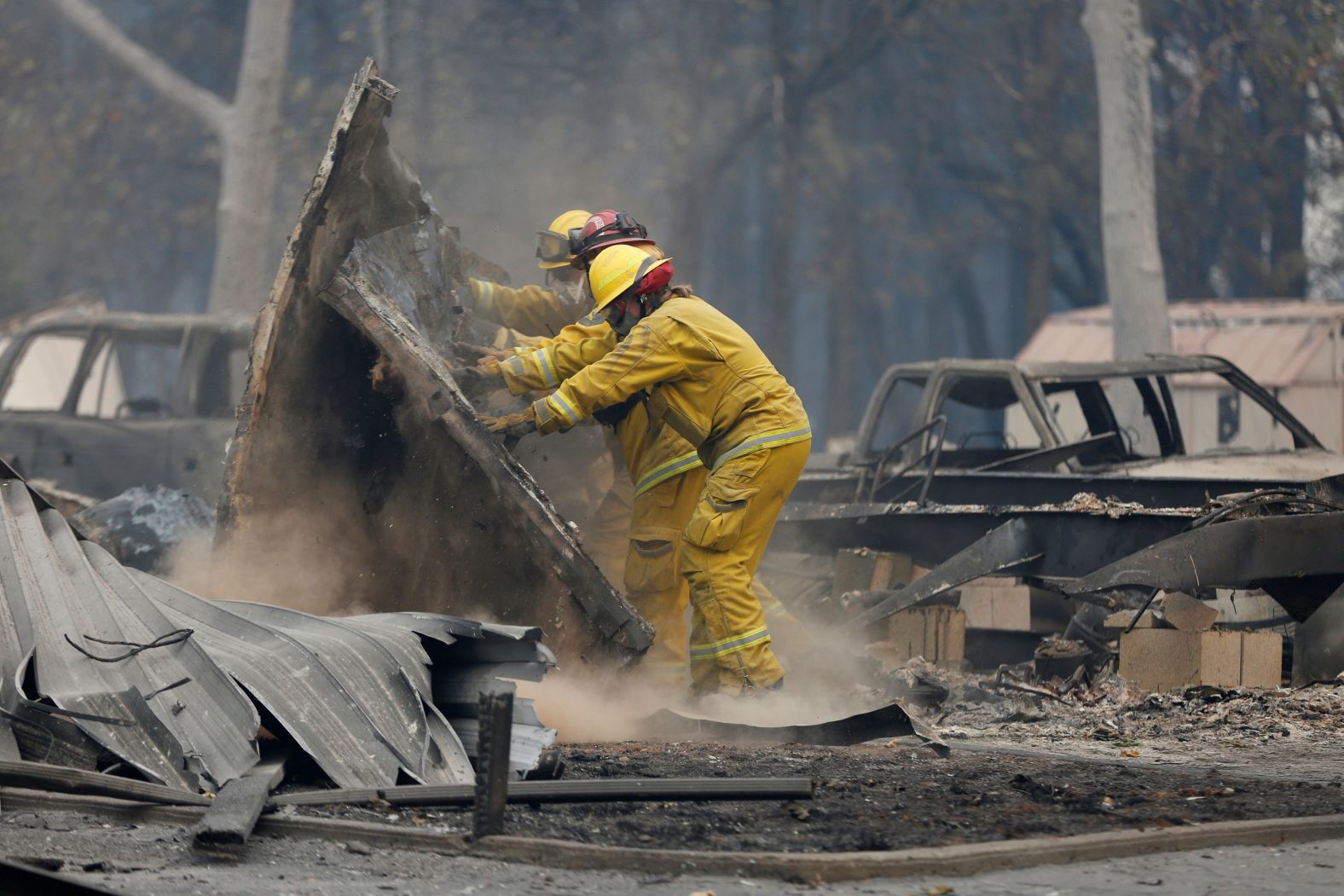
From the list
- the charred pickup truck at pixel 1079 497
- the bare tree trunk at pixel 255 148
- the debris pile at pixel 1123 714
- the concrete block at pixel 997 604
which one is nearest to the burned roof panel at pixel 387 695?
the debris pile at pixel 1123 714

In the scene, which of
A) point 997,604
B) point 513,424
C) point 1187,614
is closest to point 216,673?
point 513,424

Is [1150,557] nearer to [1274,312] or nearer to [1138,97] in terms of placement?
[1138,97]

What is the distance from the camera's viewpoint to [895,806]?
4.10m

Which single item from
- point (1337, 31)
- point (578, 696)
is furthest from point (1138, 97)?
point (578, 696)

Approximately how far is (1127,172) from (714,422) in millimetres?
7923

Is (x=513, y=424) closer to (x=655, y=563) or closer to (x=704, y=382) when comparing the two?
(x=704, y=382)

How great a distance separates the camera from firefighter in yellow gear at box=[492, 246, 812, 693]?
594 cm

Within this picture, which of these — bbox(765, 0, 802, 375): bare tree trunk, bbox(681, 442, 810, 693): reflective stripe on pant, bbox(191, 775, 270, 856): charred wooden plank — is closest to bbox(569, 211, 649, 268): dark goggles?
bbox(681, 442, 810, 693): reflective stripe on pant

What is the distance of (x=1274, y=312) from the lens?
48.3ft

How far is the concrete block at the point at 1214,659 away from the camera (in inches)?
251

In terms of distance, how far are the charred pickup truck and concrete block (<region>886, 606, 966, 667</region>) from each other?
247 millimetres

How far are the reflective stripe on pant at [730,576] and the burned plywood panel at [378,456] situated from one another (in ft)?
1.31

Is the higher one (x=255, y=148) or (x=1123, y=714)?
(x=255, y=148)

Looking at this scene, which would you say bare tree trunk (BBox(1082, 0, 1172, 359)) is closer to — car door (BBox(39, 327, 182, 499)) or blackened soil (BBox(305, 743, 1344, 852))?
car door (BBox(39, 327, 182, 499))
